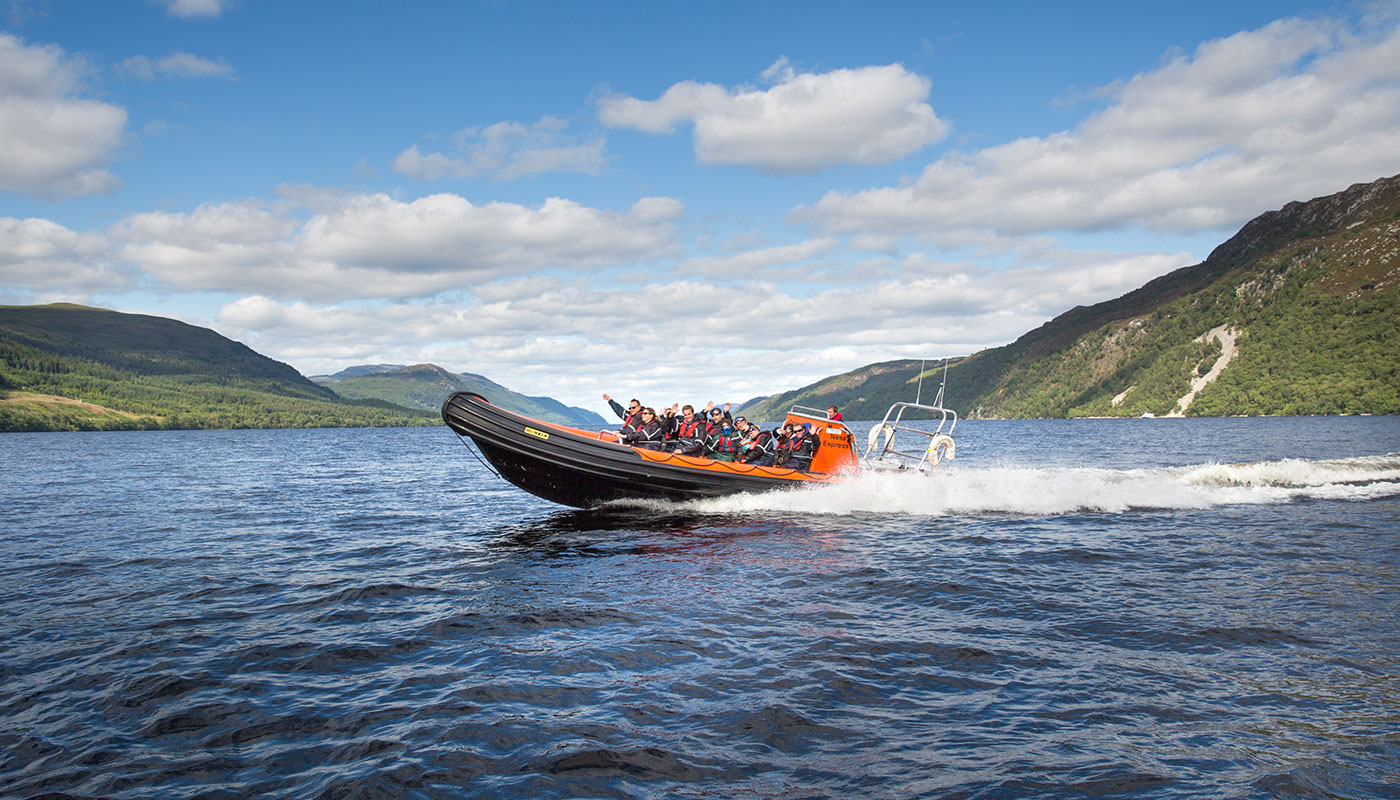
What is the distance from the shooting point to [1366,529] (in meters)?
13.1

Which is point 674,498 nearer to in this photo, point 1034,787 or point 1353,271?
point 1034,787

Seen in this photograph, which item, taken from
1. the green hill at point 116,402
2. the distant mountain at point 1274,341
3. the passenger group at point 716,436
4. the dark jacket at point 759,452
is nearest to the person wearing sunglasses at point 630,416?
the passenger group at point 716,436

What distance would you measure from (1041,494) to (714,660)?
1408 cm

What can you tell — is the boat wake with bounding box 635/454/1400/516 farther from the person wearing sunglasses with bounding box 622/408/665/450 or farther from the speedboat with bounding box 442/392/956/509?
the person wearing sunglasses with bounding box 622/408/665/450

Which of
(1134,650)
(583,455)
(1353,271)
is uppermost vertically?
(1353,271)

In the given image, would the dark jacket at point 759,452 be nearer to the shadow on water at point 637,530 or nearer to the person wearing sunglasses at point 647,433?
the shadow on water at point 637,530

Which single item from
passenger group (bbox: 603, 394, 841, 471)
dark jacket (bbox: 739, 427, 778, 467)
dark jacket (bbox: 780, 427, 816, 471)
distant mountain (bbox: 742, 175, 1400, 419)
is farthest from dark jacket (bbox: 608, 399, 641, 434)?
distant mountain (bbox: 742, 175, 1400, 419)

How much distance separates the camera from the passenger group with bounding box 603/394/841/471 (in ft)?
55.6

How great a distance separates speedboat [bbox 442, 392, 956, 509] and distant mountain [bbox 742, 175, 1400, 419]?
96781mm

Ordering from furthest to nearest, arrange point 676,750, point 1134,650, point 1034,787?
point 1134,650 < point 676,750 < point 1034,787

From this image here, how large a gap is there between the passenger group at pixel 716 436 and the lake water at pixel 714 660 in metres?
2.32

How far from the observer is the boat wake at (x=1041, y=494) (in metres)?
16.7

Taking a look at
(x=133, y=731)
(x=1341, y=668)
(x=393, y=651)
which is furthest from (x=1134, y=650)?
(x=133, y=731)

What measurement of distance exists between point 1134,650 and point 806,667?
3.29 meters
